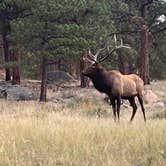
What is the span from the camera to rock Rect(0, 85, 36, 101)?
25016 millimetres

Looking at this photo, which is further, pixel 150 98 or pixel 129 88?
pixel 150 98

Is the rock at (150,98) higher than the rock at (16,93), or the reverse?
the rock at (16,93)

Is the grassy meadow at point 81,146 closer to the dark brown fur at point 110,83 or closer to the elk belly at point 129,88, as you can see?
the dark brown fur at point 110,83

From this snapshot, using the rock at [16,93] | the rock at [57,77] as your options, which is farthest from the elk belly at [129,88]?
the rock at [57,77]

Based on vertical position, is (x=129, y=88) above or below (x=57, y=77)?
below

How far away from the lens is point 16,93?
25406 millimetres

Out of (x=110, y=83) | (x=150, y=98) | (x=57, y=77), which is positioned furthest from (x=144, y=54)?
(x=110, y=83)

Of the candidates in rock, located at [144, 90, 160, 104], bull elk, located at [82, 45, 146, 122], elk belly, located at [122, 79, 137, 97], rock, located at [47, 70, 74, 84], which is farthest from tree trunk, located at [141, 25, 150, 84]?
bull elk, located at [82, 45, 146, 122]

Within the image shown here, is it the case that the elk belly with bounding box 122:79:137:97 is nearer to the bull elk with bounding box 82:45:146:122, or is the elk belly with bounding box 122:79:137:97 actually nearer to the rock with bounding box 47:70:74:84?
the bull elk with bounding box 82:45:146:122

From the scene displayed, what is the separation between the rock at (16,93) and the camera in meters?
25.0

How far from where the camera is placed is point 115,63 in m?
36.5

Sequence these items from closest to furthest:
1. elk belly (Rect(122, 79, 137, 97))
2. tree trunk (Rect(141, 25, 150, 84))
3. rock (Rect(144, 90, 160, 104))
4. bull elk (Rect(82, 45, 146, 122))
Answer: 1. bull elk (Rect(82, 45, 146, 122))
2. elk belly (Rect(122, 79, 137, 97))
3. rock (Rect(144, 90, 160, 104))
4. tree trunk (Rect(141, 25, 150, 84))

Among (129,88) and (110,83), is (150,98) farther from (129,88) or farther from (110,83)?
(110,83)

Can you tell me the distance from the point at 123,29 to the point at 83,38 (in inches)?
494
